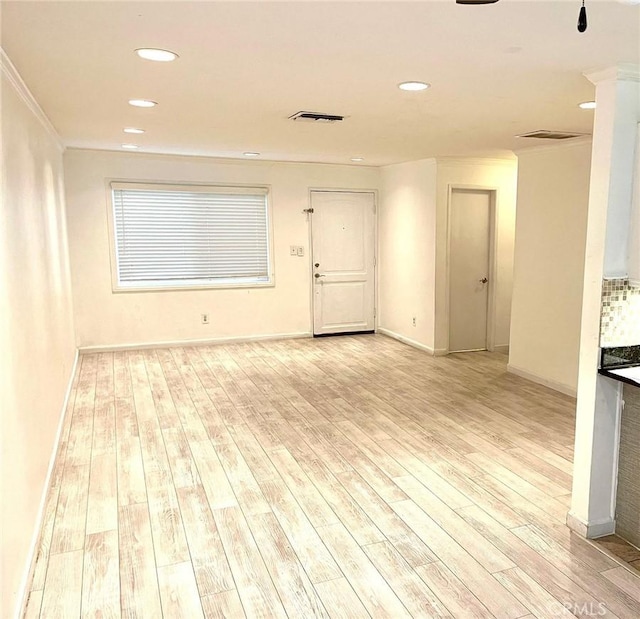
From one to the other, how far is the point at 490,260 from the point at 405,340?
4.82 feet

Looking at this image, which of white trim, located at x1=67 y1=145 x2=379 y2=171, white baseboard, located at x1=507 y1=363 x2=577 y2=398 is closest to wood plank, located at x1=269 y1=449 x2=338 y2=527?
white baseboard, located at x1=507 y1=363 x2=577 y2=398

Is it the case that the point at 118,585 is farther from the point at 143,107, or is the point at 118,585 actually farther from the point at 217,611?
the point at 143,107

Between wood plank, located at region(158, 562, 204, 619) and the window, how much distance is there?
179 inches

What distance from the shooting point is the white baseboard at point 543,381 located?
15.4 feet

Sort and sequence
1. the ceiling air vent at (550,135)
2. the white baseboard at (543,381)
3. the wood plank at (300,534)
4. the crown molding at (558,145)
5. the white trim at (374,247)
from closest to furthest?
the wood plank at (300,534)
the ceiling air vent at (550,135)
the crown molding at (558,145)
the white baseboard at (543,381)
the white trim at (374,247)

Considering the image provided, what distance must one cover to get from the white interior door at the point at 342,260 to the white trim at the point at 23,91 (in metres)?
3.57

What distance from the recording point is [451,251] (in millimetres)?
6246

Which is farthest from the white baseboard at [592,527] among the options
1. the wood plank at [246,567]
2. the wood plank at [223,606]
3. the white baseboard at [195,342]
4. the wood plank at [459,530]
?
the white baseboard at [195,342]

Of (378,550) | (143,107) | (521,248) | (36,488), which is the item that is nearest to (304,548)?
(378,550)

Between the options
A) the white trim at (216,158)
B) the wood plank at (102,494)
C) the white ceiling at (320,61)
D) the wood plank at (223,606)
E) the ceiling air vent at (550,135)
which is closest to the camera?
the white ceiling at (320,61)

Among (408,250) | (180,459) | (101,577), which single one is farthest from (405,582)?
(408,250)

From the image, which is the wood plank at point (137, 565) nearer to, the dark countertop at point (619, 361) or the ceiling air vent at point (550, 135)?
the dark countertop at point (619, 361)

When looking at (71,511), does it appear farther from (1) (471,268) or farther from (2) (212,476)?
(1) (471,268)

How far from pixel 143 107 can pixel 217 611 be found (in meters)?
2.96
